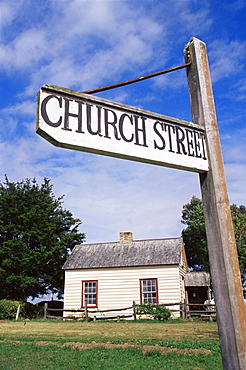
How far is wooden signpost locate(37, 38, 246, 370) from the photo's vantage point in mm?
2061

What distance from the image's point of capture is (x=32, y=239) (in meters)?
27.6

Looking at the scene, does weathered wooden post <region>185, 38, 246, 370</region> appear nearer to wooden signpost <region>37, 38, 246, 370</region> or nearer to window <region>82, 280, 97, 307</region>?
wooden signpost <region>37, 38, 246, 370</region>

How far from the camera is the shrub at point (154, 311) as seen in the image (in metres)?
19.0

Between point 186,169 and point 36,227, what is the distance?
2669 cm

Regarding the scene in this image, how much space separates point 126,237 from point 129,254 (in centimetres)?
167

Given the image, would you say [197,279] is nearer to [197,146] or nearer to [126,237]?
[126,237]

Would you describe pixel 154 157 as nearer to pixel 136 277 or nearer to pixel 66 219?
pixel 136 277

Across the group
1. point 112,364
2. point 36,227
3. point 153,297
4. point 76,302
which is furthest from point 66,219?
point 112,364

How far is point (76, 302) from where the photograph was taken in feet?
70.7

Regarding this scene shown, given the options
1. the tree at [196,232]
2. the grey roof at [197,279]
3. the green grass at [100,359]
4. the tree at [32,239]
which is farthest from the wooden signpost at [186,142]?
the tree at [196,232]

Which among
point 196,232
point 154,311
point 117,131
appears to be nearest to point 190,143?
point 117,131

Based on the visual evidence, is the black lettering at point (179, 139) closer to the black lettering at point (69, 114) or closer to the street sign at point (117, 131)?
the street sign at point (117, 131)

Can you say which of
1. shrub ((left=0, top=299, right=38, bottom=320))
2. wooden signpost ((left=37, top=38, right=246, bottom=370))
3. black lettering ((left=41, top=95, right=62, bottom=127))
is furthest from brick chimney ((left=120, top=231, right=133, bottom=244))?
black lettering ((left=41, top=95, right=62, bottom=127))

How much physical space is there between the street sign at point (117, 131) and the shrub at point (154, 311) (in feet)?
59.6
